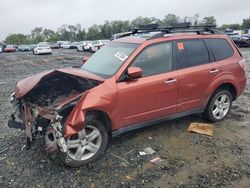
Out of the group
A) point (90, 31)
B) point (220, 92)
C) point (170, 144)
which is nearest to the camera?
point (170, 144)

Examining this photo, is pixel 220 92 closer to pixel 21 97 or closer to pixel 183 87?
pixel 183 87

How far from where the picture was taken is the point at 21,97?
427 centimetres

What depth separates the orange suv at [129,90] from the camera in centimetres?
390

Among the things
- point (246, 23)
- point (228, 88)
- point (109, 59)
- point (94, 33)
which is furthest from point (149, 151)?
point (94, 33)

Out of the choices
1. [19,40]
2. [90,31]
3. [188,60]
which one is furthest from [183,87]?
[19,40]

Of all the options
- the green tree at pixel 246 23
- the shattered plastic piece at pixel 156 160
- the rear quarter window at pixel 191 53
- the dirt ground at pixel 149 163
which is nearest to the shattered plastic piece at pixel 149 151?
the dirt ground at pixel 149 163

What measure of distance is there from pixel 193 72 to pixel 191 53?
372 mm

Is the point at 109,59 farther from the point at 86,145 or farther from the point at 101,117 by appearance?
the point at 86,145

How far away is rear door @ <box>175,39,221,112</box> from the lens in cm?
487

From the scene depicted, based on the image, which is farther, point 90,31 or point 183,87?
point 90,31

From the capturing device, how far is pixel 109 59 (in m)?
4.86

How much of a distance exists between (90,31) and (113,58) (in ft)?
284

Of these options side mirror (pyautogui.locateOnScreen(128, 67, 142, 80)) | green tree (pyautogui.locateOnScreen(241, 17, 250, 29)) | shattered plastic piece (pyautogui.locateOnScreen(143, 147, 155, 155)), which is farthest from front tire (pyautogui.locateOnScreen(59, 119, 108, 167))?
green tree (pyautogui.locateOnScreen(241, 17, 250, 29))

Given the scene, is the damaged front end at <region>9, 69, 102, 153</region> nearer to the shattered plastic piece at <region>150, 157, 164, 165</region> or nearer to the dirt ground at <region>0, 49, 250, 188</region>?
the dirt ground at <region>0, 49, 250, 188</region>
